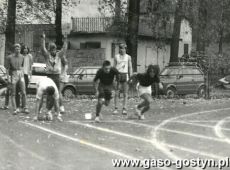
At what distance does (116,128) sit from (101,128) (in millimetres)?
336

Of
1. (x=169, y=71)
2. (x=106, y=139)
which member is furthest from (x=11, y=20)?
(x=106, y=139)

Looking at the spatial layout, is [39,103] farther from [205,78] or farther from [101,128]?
[205,78]

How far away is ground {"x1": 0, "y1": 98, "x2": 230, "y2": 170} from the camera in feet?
34.8

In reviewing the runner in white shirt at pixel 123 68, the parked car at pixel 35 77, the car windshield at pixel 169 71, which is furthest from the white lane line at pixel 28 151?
the car windshield at pixel 169 71

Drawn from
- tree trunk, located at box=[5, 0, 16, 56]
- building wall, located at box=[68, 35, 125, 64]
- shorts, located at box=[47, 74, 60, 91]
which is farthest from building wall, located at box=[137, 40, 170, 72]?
shorts, located at box=[47, 74, 60, 91]

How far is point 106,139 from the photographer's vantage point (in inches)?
516

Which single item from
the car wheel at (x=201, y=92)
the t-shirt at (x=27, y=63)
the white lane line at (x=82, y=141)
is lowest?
the white lane line at (x=82, y=141)

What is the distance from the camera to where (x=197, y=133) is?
46.4 feet

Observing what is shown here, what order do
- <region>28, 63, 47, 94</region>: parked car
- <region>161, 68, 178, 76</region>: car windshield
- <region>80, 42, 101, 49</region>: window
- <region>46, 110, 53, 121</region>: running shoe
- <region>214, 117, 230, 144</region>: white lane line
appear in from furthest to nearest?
<region>80, 42, 101, 49</region>: window < <region>161, 68, 178, 76</region>: car windshield < <region>28, 63, 47, 94</region>: parked car < <region>46, 110, 53, 121</region>: running shoe < <region>214, 117, 230, 144</region>: white lane line

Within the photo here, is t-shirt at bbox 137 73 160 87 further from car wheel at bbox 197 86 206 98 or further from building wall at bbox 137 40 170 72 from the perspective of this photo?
building wall at bbox 137 40 170 72

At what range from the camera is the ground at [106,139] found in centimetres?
1060

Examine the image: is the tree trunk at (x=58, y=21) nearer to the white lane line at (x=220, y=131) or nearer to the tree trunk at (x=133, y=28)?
the tree trunk at (x=133, y=28)

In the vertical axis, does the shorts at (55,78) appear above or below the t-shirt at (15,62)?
below

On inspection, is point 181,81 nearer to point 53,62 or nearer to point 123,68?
point 123,68
